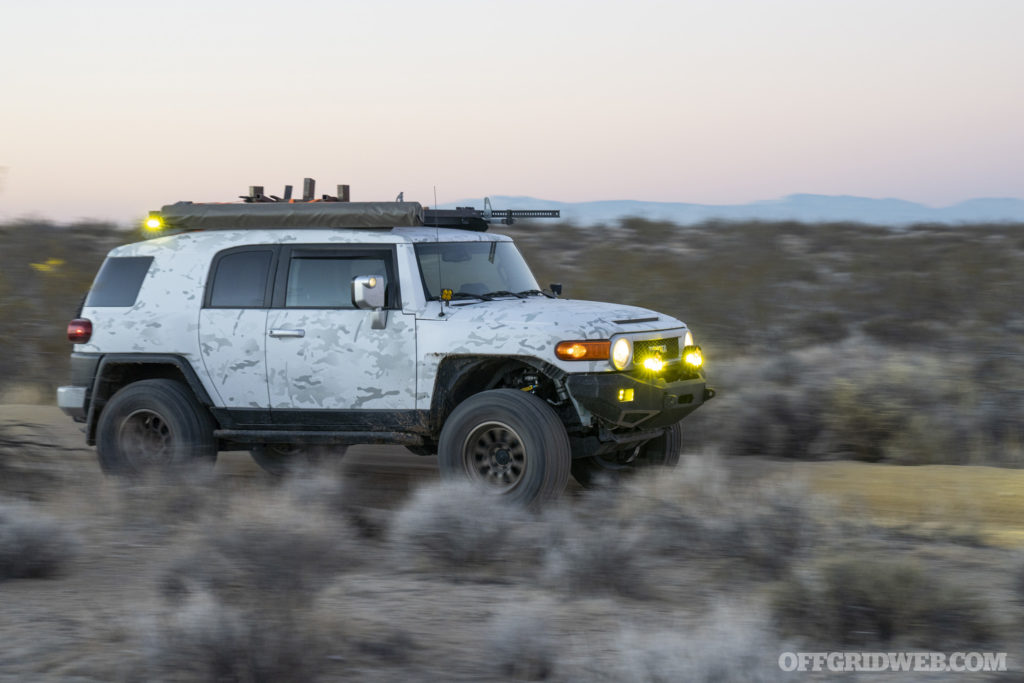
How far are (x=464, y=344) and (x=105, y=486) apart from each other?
9.17 feet

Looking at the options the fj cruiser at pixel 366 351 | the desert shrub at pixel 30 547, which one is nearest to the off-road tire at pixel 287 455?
the fj cruiser at pixel 366 351

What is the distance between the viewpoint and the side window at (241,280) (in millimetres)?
8969

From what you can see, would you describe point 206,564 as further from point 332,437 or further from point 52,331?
point 52,331

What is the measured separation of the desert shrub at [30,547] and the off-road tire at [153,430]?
2.13m

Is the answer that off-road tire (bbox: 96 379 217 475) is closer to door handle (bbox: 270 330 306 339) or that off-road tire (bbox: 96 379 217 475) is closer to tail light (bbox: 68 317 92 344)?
tail light (bbox: 68 317 92 344)

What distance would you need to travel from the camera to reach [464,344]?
831 centimetres

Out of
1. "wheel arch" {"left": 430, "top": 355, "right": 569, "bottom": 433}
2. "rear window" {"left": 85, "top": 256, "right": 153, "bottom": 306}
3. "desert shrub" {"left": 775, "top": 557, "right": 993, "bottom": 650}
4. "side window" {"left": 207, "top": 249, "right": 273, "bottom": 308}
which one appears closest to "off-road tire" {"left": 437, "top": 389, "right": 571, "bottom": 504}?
"wheel arch" {"left": 430, "top": 355, "right": 569, "bottom": 433}

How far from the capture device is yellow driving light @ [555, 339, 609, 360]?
8.03 meters

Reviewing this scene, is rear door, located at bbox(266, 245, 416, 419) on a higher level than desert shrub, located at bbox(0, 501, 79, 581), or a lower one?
higher

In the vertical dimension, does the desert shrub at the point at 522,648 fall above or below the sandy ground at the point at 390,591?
above

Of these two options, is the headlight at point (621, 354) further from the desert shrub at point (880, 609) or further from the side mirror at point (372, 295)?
the desert shrub at point (880, 609)

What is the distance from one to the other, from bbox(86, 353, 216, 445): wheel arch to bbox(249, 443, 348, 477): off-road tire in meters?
1.25

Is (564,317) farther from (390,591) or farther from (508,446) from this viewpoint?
(390,591)

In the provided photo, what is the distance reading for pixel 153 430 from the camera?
940 cm
